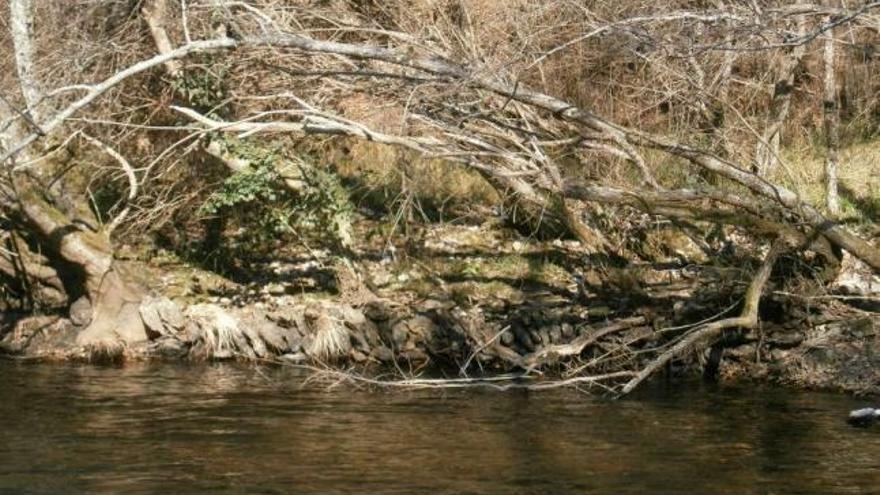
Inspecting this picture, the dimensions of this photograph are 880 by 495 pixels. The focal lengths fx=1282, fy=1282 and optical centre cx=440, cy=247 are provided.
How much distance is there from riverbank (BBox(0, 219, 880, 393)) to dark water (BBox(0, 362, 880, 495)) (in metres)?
0.75

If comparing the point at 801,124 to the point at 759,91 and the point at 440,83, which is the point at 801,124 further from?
the point at 440,83

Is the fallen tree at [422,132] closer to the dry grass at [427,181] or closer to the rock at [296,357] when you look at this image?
the dry grass at [427,181]

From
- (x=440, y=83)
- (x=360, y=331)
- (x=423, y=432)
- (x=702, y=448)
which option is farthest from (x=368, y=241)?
(x=702, y=448)

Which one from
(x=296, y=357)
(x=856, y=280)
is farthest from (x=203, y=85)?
(x=856, y=280)

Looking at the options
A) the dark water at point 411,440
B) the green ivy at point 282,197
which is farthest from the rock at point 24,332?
the green ivy at point 282,197

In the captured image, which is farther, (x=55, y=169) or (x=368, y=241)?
(x=368, y=241)

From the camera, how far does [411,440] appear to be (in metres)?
12.7

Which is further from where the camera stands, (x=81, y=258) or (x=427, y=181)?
(x=427, y=181)

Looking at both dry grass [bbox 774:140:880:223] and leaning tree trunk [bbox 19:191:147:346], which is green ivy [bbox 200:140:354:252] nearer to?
leaning tree trunk [bbox 19:191:147:346]

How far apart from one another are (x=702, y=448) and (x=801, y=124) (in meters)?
12.1

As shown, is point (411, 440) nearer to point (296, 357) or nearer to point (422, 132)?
point (296, 357)

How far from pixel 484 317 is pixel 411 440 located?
5.97 m

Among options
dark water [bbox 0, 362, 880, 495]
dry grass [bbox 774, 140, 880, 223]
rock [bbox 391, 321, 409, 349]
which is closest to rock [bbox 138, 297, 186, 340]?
dark water [bbox 0, 362, 880, 495]

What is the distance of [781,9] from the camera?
41.8 feet
